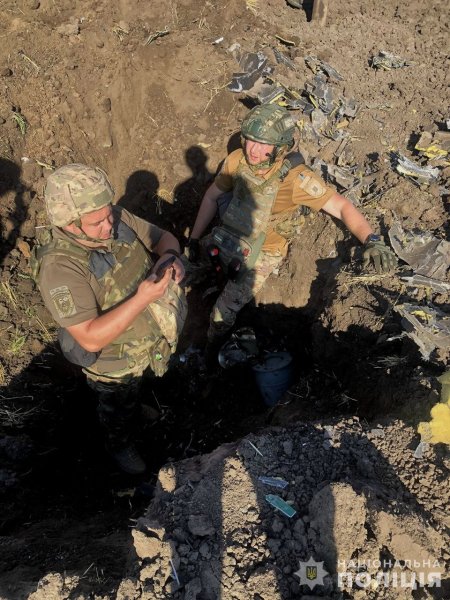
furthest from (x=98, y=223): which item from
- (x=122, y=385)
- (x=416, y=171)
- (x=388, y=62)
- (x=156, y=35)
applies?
(x=388, y=62)

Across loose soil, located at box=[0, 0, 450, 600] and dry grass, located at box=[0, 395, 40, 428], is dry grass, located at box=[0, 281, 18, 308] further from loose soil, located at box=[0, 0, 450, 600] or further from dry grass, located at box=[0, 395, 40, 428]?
dry grass, located at box=[0, 395, 40, 428]

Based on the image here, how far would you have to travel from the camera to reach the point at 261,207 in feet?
13.2

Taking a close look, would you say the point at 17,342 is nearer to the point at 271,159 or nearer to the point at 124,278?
the point at 124,278

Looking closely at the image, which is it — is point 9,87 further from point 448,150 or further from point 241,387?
point 448,150

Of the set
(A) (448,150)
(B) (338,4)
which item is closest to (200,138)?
(A) (448,150)

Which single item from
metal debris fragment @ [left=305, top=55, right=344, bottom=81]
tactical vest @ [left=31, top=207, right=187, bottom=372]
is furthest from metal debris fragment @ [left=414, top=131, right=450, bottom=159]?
tactical vest @ [left=31, top=207, right=187, bottom=372]

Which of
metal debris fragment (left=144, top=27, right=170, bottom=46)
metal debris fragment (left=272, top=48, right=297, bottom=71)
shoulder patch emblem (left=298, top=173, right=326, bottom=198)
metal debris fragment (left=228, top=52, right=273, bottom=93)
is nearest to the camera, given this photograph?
shoulder patch emblem (left=298, top=173, right=326, bottom=198)

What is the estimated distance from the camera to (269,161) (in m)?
3.79

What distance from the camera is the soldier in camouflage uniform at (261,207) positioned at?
370 centimetres

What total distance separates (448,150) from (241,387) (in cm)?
323

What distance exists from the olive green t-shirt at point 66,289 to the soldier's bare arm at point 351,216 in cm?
217

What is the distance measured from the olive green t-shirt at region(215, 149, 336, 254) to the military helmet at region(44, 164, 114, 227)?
1654 mm

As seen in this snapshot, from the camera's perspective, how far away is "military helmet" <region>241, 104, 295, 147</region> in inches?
143

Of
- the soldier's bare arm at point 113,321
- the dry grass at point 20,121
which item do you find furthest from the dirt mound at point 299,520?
A: the dry grass at point 20,121
